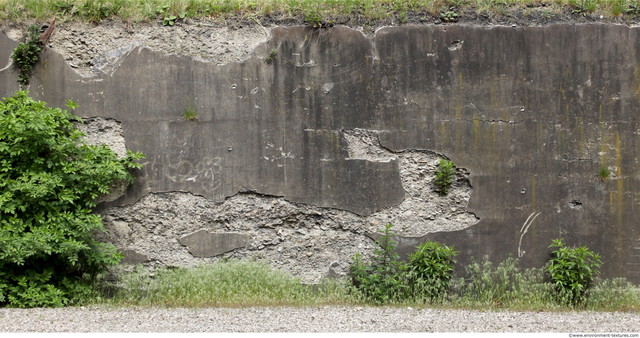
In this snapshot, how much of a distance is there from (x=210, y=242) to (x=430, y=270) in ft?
8.53

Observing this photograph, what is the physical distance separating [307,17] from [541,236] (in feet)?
12.7

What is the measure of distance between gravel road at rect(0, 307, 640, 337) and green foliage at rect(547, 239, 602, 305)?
1.53 ft

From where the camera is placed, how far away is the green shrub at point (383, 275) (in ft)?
22.1

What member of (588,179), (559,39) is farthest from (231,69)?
(588,179)

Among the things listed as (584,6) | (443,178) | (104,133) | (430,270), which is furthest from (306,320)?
(584,6)

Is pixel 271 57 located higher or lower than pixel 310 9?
lower

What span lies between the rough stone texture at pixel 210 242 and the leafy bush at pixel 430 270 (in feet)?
6.60

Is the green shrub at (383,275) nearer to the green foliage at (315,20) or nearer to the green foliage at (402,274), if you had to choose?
the green foliage at (402,274)

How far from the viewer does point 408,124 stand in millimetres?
7148

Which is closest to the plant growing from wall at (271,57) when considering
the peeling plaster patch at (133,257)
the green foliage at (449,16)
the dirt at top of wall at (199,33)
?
the dirt at top of wall at (199,33)

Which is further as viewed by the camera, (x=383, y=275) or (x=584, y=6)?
(x=584, y=6)

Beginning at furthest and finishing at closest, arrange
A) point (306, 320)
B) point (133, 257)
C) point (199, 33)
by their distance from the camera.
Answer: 1. point (199, 33)
2. point (133, 257)
3. point (306, 320)

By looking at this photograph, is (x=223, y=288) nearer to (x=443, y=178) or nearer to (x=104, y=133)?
(x=104, y=133)

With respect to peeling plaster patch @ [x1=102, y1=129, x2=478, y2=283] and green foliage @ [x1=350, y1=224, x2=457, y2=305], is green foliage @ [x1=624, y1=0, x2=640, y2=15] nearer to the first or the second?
peeling plaster patch @ [x1=102, y1=129, x2=478, y2=283]
